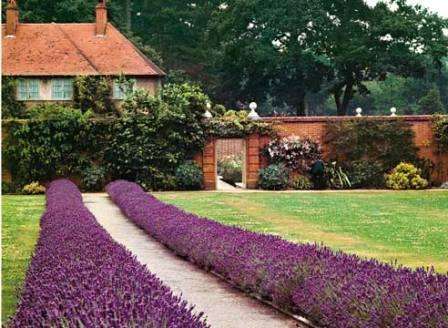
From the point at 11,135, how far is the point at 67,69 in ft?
22.5

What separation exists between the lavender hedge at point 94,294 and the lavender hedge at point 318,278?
1.55 m

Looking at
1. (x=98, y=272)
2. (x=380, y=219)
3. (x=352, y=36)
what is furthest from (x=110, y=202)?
(x=352, y=36)

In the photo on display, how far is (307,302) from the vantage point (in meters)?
8.72

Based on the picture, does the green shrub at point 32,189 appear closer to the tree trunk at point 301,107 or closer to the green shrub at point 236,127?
the green shrub at point 236,127

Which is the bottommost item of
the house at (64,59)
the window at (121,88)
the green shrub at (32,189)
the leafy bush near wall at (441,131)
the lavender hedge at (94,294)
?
the green shrub at (32,189)

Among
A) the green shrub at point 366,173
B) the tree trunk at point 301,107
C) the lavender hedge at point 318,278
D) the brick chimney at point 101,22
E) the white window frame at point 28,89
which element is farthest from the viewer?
the tree trunk at point 301,107

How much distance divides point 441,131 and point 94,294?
33.1 m

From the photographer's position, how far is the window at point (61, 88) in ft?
137

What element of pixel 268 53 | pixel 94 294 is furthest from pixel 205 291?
pixel 268 53

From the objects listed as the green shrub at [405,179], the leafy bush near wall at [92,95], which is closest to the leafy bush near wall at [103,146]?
the leafy bush near wall at [92,95]

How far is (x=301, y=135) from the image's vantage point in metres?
37.3

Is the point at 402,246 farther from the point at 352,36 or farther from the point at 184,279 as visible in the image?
the point at 352,36

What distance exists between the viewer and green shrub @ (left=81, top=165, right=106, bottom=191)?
35625 millimetres

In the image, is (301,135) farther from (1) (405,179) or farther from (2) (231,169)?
(2) (231,169)
